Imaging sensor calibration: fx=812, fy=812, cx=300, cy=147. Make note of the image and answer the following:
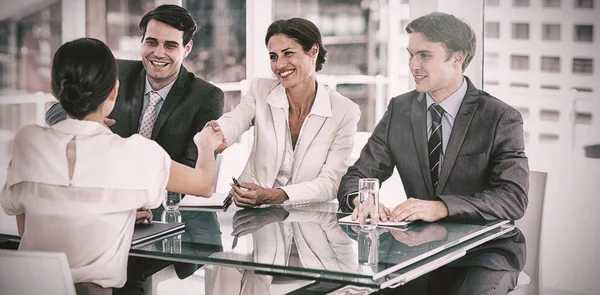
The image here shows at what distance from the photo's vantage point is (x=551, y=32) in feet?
13.0

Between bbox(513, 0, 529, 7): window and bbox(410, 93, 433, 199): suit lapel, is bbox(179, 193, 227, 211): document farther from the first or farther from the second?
bbox(513, 0, 529, 7): window

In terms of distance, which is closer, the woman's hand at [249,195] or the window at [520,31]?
the woman's hand at [249,195]

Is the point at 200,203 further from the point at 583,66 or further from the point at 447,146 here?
the point at 583,66

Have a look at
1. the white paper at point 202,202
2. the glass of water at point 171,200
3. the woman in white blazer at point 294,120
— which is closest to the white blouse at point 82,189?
the glass of water at point 171,200

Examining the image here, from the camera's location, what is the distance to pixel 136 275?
7.61 feet

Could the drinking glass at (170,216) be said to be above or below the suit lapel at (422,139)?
below

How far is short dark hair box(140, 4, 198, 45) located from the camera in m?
3.69

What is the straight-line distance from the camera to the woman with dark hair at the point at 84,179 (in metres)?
2.09

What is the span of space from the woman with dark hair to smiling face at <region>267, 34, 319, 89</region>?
1.35 m

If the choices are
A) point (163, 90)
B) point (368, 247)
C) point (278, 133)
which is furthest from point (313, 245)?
point (163, 90)

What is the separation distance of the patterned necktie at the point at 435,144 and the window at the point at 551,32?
103cm

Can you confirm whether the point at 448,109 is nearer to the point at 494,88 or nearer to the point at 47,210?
the point at 494,88

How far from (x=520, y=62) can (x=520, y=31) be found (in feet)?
0.51

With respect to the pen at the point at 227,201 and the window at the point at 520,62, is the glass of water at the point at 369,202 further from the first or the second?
the window at the point at 520,62
